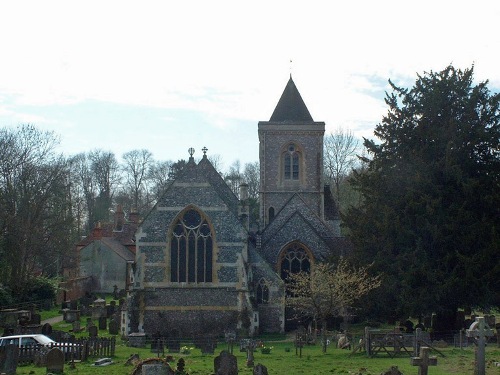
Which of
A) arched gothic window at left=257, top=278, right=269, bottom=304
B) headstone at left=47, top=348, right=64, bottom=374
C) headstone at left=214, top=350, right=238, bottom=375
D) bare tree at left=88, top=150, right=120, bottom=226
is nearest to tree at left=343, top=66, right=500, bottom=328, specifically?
arched gothic window at left=257, top=278, right=269, bottom=304

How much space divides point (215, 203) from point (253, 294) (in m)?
4.51

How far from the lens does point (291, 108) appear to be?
142ft

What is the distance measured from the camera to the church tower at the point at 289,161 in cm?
4209

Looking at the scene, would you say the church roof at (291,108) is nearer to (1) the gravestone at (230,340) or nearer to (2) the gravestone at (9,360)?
(1) the gravestone at (230,340)

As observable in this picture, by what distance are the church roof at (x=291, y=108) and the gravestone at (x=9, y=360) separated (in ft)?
90.4

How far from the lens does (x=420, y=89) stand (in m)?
27.6

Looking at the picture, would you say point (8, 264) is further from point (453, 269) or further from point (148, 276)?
point (453, 269)

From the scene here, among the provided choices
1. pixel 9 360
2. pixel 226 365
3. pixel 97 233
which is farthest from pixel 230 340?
pixel 97 233

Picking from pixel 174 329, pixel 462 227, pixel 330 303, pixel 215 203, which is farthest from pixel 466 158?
pixel 174 329

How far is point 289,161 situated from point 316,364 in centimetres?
2497

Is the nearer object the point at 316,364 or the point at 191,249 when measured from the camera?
the point at 316,364

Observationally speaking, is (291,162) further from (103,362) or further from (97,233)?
(103,362)

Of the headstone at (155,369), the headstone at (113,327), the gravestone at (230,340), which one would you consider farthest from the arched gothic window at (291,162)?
the headstone at (155,369)

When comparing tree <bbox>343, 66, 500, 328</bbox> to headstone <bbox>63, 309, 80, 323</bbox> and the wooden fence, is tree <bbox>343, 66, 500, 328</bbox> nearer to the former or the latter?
the wooden fence
